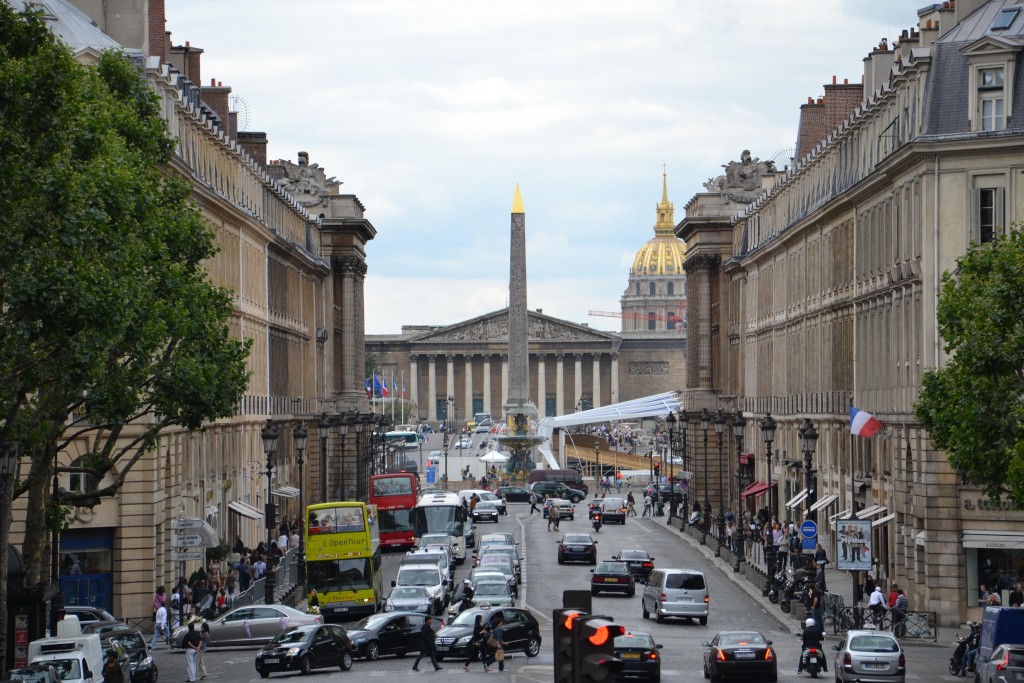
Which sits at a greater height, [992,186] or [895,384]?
[992,186]

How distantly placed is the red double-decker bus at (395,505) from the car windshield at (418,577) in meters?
26.3

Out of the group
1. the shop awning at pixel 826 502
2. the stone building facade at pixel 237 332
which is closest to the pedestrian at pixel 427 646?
the stone building facade at pixel 237 332

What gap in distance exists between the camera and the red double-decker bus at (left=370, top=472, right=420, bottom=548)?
8550 centimetres

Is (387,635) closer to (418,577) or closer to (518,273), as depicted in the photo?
(418,577)

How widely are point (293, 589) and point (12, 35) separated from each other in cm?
3428

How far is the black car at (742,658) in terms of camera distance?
3956 centimetres

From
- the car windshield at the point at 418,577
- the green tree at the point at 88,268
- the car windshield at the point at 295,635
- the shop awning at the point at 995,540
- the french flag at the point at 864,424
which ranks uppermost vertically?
the green tree at the point at 88,268

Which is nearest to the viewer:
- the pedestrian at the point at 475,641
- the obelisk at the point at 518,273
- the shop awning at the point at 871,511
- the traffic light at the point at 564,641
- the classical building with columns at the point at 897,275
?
the traffic light at the point at 564,641

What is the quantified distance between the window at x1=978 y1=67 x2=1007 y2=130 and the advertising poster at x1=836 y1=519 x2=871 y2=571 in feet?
40.0

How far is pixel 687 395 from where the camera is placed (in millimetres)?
114812

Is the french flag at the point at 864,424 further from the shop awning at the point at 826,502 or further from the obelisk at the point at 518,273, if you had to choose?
the obelisk at the point at 518,273

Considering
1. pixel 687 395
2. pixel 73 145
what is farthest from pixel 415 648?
pixel 687 395

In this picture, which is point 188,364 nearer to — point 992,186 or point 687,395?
point 992,186

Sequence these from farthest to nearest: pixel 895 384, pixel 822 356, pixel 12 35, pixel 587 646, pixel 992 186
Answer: pixel 822 356 → pixel 895 384 → pixel 992 186 → pixel 12 35 → pixel 587 646
